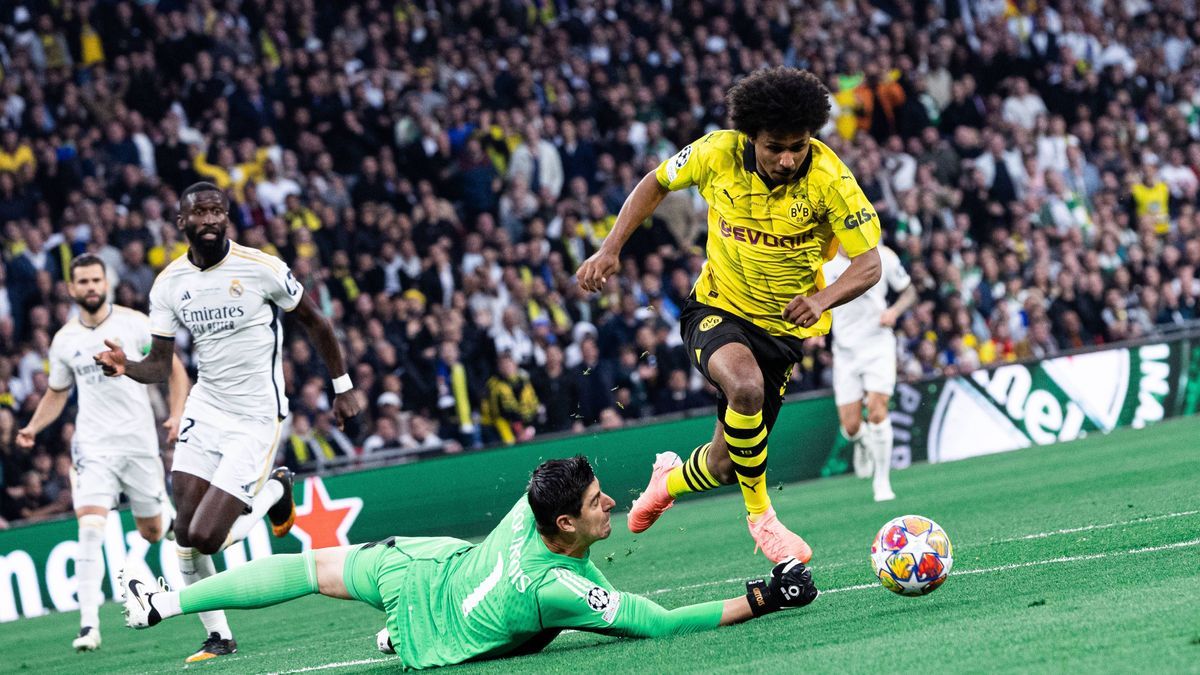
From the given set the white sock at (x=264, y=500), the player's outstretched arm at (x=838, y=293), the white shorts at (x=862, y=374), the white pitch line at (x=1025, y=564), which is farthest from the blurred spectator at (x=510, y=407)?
the player's outstretched arm at (x=838, y=293)

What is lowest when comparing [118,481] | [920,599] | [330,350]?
[920,599]

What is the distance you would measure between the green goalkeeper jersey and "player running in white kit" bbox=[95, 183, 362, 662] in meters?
2.40

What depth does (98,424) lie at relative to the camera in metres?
11.6

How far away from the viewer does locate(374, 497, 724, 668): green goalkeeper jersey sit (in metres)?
6.70

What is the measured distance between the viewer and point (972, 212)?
2216 centimetres

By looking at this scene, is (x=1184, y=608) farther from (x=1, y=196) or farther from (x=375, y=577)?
(x=1, y=196)

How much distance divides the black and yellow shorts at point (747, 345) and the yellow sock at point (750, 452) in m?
0.16

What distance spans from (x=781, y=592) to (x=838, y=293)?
1.55 metres

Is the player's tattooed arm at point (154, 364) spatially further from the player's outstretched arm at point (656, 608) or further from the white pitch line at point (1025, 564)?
the player's outstretched arm at point (656, 608)

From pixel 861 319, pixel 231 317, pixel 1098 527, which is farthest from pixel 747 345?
pixel 861 319

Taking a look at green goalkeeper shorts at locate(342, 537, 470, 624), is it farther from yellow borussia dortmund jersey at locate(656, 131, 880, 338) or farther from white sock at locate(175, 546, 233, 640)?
white sock at locate(175, 546, 233, 640)

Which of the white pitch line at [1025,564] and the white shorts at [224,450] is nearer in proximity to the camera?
the white pitch line at [1025,564]

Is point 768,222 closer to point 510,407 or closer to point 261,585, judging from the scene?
point 261,585

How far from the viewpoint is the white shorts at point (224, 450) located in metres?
9.16
